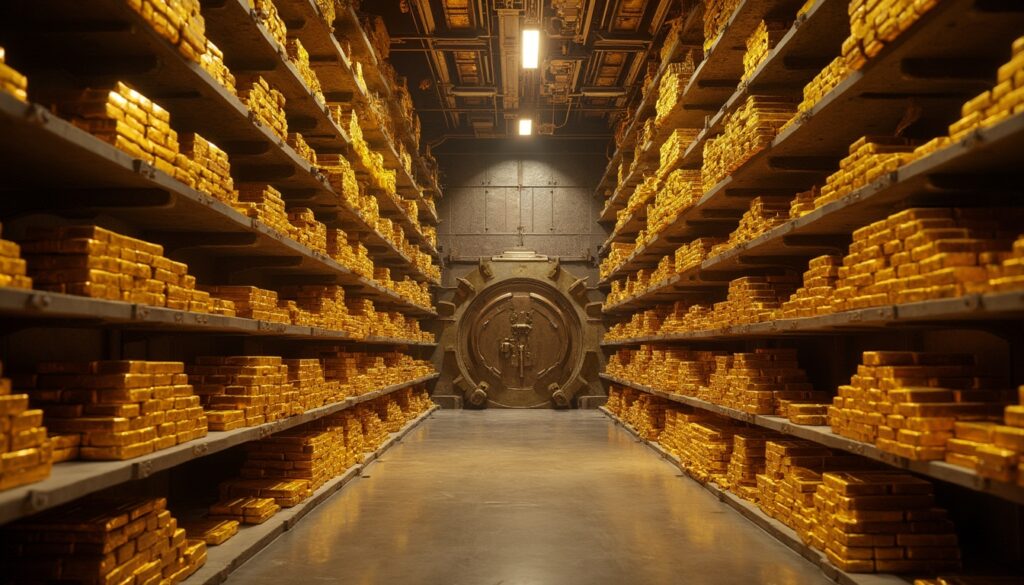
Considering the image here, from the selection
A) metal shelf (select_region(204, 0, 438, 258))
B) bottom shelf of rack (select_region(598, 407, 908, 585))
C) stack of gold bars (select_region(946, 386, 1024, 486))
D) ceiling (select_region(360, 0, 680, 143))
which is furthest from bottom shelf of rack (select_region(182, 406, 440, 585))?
ceiling (select_region(360, 0, 680, 143))

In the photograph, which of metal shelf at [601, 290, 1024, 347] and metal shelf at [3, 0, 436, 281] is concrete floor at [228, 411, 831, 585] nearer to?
metal shelf at [601, 290, 1024, 347]

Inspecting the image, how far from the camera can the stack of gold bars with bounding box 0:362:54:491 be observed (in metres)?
2.72

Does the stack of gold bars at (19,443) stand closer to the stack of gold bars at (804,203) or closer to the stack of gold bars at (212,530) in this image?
the stack of gold bars at (212,530)

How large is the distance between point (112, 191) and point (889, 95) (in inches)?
178

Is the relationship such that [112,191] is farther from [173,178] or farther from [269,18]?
[269,18]

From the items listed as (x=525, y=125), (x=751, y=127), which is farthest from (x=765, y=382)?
(x=525, y=125)

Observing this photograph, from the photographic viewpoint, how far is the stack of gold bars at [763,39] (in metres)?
6.11

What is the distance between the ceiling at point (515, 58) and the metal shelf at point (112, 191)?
244 inches

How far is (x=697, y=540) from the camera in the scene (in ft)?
17.7

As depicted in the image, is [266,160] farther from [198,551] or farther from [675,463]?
[675,463]

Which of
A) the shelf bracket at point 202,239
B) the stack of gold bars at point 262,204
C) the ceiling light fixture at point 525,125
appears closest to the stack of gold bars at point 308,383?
the stack of gold bars at point 262,204

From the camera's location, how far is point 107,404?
11.9 feet

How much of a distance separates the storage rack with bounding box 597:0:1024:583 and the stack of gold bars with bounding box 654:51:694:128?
0.21 m

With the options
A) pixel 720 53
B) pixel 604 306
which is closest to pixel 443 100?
pixel 604 306
